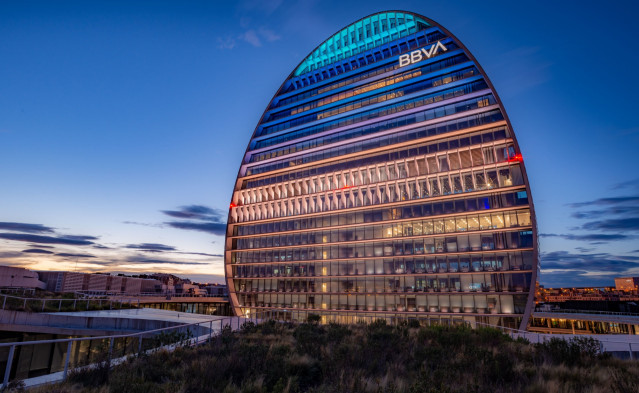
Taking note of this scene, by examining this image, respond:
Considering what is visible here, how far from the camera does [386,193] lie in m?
51.9

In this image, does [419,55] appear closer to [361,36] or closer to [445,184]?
[361,36]

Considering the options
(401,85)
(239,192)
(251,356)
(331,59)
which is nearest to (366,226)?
(401,85)

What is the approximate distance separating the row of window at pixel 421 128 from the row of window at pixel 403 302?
2248cm

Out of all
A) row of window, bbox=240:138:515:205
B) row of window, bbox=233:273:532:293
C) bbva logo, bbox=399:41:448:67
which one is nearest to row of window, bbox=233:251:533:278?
row of window, bbox=233:273:532:293

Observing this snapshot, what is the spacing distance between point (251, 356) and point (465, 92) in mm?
49244

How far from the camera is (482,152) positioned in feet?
150

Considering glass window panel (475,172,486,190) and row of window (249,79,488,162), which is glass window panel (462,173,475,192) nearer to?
glass window panel (475,172,486,190)

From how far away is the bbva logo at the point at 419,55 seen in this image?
53906mm

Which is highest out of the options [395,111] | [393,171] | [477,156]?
[395,111]

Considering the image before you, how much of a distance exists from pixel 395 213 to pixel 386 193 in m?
3.36

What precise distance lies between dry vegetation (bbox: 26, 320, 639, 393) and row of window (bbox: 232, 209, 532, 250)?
3306cm

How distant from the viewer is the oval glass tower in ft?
142

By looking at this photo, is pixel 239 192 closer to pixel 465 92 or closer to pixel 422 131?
pixel 422 131

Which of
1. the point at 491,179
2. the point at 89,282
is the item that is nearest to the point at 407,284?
the point at 491,179
